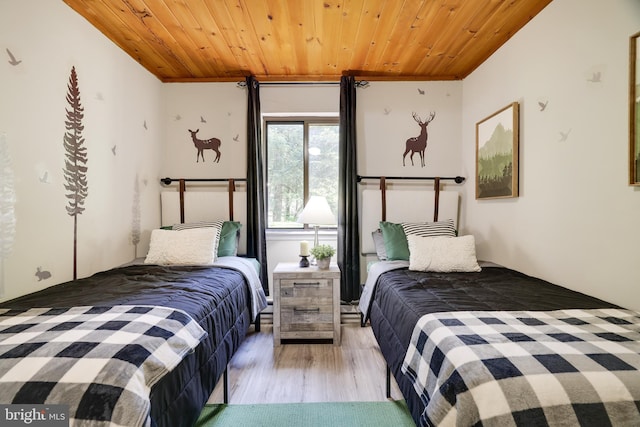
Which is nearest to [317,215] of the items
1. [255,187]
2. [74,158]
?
[255,187]

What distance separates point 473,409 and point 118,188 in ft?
8.63

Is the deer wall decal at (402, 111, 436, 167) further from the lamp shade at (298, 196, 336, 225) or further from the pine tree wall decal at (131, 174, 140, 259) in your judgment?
the pine tree wall decal at (131, 174, 140, 259)

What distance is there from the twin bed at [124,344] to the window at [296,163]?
1.33 m

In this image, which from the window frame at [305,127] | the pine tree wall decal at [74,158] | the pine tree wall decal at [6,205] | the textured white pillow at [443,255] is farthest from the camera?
the window frame at [305,127]

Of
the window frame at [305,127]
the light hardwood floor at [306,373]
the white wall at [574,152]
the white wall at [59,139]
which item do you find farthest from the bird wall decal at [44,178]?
the white wall at [574,152]

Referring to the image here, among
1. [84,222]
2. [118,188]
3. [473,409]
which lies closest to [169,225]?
[118,188]

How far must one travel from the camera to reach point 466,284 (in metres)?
1.83

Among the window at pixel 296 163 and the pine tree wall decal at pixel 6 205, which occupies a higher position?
the window at pixel 296 163

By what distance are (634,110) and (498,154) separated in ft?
3.45

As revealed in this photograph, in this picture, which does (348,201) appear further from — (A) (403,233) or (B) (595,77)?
(B) (595,77)

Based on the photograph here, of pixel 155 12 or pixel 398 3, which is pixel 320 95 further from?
pixel 155 12

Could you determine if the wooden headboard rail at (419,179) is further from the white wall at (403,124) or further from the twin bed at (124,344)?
the twin bed at (124,344)

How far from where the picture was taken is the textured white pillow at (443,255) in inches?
86.4

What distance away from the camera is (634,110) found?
142 cm
